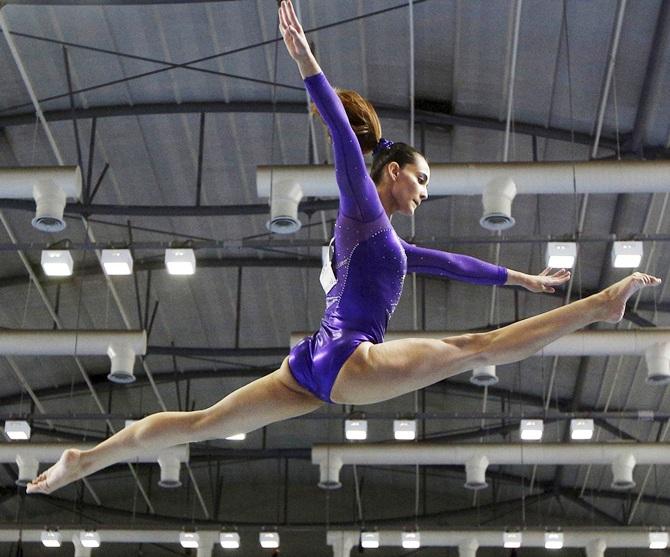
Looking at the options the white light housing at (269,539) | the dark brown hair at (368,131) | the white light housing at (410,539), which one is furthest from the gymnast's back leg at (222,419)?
the white light housing at (269,539)

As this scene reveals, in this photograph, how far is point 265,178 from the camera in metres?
11.9

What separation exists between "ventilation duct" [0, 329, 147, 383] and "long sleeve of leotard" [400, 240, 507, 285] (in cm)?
1047

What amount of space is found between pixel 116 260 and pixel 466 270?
810cm

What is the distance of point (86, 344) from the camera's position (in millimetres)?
14930

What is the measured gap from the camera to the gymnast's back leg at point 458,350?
4008mm

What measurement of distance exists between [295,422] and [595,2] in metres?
14.6

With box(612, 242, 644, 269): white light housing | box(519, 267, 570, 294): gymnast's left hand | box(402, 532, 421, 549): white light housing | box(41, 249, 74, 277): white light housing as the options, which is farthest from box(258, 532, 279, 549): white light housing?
box(519, 267, 570, 294): gymnast's left hand

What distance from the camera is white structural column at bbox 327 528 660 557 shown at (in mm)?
20234

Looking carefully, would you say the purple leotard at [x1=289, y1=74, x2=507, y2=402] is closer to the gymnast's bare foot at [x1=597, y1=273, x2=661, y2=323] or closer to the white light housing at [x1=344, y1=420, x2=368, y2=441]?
the gymnast's bare foot at [x1=597, y1=273, x2=661, y2=323]

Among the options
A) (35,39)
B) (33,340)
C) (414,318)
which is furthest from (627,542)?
(35,39)

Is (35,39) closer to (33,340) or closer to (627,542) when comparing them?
(33,340)

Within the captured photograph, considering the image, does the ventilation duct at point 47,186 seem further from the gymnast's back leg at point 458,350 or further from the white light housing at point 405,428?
the gymnast's back leg at point 458,350

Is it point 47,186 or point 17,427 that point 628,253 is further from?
point 17,427

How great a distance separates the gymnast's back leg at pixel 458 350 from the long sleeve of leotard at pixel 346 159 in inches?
22.0
